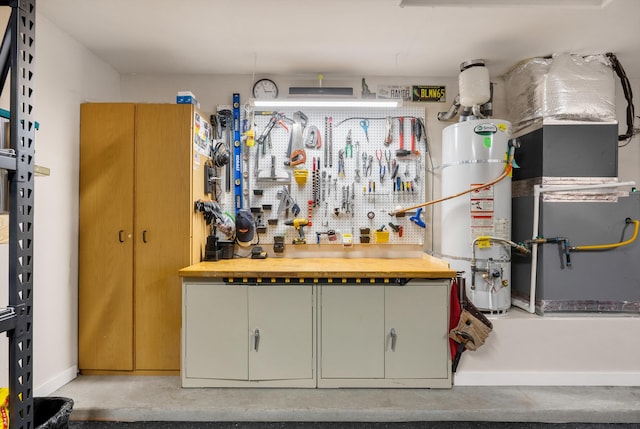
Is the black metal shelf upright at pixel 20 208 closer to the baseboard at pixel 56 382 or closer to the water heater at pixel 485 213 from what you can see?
the baseboard at pixel 56 382

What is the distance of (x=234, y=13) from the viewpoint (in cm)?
223

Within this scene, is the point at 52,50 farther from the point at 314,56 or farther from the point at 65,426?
the point at 65,426

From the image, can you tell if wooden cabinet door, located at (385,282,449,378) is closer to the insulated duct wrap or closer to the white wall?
the insulated duct wrap

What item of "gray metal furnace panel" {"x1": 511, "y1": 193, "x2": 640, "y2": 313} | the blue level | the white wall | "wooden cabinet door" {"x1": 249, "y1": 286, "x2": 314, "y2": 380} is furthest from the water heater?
the white wall

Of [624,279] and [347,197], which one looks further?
[347,197]

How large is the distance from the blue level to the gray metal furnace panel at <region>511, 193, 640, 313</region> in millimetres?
2514

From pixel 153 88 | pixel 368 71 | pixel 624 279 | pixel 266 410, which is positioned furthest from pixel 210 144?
pixel 624 279

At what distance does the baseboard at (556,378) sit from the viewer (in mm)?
2432

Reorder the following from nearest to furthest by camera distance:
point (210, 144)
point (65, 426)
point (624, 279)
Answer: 1. point (65, 426)
2. point (624, 279)
3. point (210, 144)

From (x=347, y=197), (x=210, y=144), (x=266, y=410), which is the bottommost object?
(x=266, y=410)

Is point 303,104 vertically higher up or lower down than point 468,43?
lower down

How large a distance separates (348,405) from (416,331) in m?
0.67

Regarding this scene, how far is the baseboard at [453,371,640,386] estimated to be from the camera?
243 centimetres

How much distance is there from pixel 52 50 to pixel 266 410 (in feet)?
9.26
